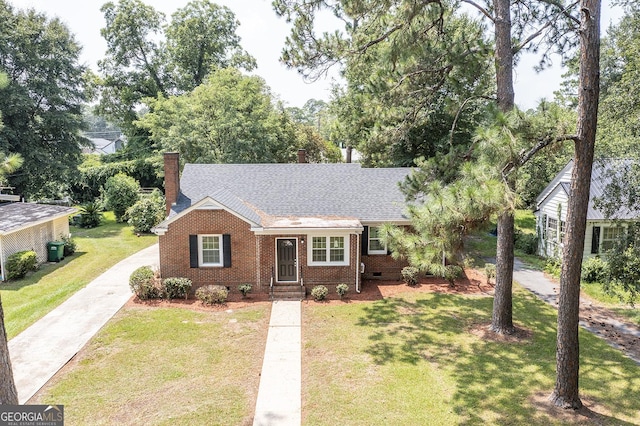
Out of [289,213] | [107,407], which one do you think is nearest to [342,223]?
[289,213]

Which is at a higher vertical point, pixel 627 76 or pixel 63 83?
pixel 63 83

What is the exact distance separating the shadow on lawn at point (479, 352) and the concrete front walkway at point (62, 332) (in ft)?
25.6

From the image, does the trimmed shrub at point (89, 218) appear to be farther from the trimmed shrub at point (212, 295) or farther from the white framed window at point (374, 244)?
the white framed window at point (374, 244)

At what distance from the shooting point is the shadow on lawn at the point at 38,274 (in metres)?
17.2

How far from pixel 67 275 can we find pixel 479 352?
55.8 feet

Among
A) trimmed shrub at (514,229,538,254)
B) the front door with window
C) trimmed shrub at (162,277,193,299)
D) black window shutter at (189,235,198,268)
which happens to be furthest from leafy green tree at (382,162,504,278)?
trimmed shrub at (514,229,538,254)

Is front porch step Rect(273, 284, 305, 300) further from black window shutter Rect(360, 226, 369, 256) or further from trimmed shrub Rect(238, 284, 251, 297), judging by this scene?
black window shutter Rect(360, 226, 369, 256)

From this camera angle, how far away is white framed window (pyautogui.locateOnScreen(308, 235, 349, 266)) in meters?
16.3

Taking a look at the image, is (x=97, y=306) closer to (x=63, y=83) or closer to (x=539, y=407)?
(x=539, y=407)

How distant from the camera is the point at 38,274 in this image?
62.4 feet

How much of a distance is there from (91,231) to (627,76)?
2912cm

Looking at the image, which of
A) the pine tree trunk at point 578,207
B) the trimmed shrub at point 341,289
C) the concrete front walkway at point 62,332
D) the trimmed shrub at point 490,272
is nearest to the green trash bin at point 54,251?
the concrete front walkway at point 62,332

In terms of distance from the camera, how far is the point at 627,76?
1323 centimetres

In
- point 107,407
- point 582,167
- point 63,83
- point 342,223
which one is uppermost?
point 63,83
